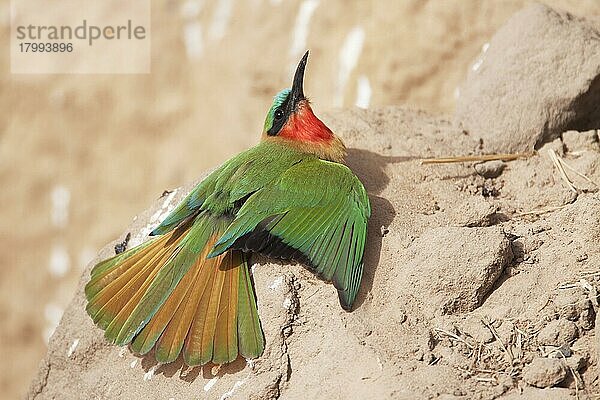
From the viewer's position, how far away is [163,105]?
15.2ft

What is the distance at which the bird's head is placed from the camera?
2672mm

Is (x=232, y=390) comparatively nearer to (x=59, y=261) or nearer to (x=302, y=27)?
(x=302, y=27)

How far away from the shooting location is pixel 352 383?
2043mm

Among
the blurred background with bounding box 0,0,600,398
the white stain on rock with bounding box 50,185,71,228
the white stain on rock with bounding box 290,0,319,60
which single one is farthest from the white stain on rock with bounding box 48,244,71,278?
the white stain on rock with bounding box 290,0,319,60

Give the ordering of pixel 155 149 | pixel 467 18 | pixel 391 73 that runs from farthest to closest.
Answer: pixel 155 149, pixel 391 73, pixel 467 18

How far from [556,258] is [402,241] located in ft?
1.32

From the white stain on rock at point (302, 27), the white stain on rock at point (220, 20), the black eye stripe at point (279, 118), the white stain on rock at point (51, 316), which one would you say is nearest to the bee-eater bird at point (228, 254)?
the black eye stripe at point (279, 118)

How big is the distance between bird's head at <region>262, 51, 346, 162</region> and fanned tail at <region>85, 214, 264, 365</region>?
40cm

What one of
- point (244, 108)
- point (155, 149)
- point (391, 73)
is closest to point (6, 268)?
point (155, 149)

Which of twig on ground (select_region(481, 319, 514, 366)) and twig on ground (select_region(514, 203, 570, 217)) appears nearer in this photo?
twig on ground (select_region(481, 319, 514, 366))

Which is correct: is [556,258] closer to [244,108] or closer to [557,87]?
[557,87]

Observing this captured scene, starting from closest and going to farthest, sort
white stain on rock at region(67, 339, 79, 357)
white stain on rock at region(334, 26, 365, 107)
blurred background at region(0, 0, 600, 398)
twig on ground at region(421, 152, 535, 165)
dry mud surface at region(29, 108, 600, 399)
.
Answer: dry mud surface at region(29, 108, 600, 399), white stain on rock at region(67, 339, 79, 357), twig on ground at region(421, 152, 535, 165), blurred background at region(0, 0, 600, 398), white stain on rock at region(334, 26, 365, 107)

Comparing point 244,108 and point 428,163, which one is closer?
A: point 428,163

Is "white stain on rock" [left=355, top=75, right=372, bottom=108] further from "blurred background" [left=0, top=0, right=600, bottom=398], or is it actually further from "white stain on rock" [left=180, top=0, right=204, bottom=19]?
"white stain on rock" [left=180, top=0, right=204, bottom=19]
